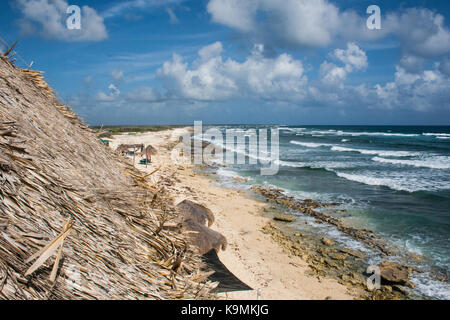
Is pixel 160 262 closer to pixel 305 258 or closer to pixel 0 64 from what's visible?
pixel 0 64

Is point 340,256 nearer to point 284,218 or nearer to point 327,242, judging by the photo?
point 327,242

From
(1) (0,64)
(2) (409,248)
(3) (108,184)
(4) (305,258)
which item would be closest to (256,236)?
(4) (305,258)

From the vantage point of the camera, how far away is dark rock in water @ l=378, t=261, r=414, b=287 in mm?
7211

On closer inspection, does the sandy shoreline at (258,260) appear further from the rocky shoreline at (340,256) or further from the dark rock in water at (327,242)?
the dark rock in water at (327,242)

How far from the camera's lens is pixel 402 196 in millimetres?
14594

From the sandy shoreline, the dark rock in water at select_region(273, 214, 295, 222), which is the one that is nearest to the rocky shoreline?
the dark rock in water at select_region(273, 214, 295, 222)

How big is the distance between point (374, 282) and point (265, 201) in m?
7.08

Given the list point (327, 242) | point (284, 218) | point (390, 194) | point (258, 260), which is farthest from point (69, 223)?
point (390, 194)

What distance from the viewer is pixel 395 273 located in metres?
7.45

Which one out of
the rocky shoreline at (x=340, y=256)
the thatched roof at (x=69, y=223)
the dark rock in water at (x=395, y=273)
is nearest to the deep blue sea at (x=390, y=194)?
the dark rock in water at (x=395, y=273)

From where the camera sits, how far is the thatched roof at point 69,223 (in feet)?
7.16

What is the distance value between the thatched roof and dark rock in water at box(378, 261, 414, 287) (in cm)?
621

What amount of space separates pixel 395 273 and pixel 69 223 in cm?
827

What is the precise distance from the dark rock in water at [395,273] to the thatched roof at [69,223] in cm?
621
